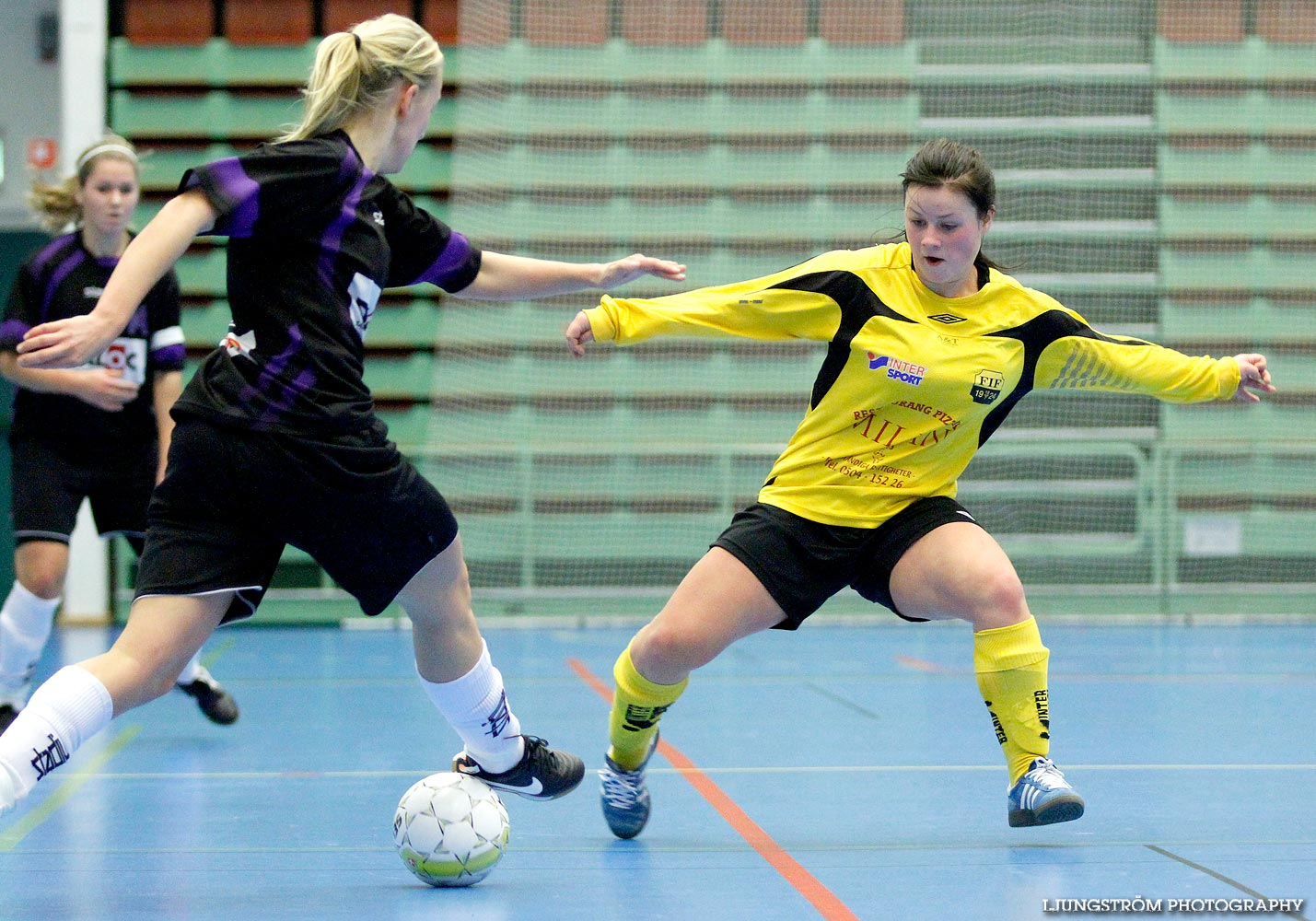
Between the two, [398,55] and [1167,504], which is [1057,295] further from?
[398,55]

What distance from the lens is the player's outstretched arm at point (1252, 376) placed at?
10.2 feet

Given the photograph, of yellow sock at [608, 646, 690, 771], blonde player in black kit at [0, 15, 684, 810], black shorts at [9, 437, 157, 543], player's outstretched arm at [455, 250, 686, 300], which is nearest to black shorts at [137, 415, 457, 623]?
blonde player in black kit at [0, 15, 684, 810]

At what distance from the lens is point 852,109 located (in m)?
8.81

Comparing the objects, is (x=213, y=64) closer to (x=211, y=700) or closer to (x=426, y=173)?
(x=426, y=173)

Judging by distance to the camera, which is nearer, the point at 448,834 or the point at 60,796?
the point at 448,834

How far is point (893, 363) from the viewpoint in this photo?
301 centimetres

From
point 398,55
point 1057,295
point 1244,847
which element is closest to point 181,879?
point 398,55

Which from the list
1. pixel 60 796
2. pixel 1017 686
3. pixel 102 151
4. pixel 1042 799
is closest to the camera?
pixel 1042 799

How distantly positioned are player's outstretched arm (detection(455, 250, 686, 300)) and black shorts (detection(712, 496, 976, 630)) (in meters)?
0.56

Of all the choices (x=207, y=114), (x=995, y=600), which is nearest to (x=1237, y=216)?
(x=207, y=114)

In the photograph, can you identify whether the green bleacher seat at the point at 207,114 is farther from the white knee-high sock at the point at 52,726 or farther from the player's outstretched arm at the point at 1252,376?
the white knee-high sock at the point at 52,726

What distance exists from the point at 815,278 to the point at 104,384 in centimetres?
203

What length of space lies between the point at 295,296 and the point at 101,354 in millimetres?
2063

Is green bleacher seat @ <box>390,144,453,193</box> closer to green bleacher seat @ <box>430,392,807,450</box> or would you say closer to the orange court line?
green bleacher seat @ <box>430,392,807,450</box>
